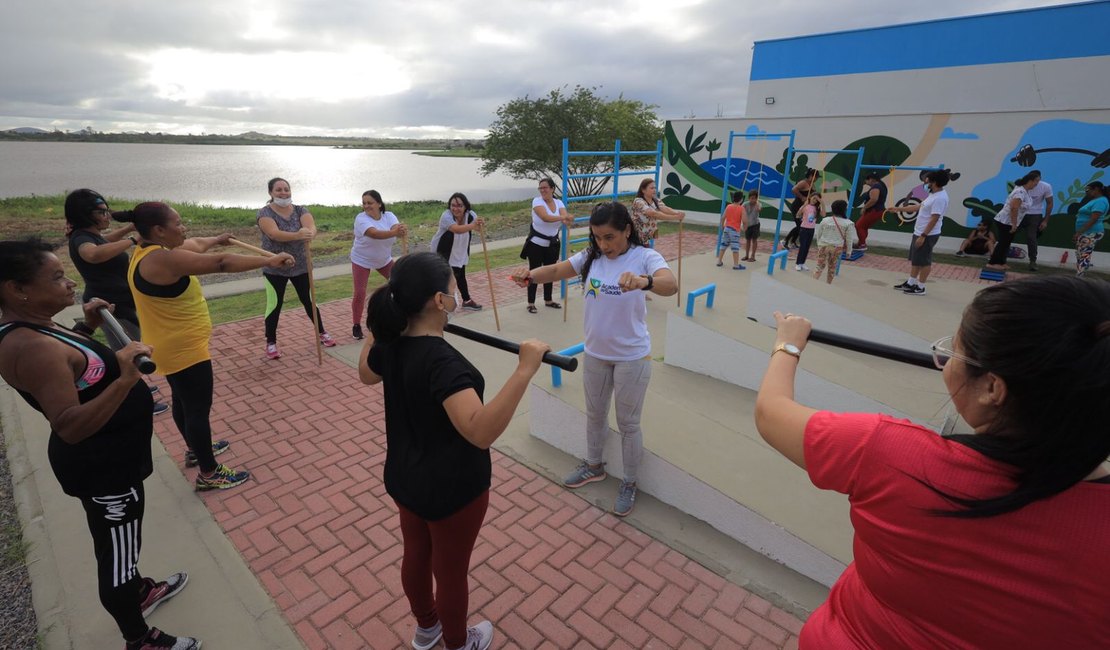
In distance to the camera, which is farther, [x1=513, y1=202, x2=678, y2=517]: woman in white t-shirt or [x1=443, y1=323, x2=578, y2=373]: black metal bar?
[x1=513, y1=202, x2=678, y2=517]: woman in white t-shirt

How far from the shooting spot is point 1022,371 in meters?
0.96

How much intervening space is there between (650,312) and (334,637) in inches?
242

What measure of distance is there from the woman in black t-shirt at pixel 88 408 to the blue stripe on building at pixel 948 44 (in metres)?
21.1

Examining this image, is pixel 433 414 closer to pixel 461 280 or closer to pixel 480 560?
pixel 480 560

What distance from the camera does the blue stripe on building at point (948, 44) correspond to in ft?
46.1

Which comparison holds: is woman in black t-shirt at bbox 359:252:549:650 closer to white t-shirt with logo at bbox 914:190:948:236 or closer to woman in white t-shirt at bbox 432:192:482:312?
woman in white t-shirt at bbox 432:192:482:312

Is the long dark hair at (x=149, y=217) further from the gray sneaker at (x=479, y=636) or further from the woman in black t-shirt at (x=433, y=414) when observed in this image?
the gray sneaker at (x=479, y=636)

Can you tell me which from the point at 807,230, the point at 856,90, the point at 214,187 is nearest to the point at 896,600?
the point at 807,230

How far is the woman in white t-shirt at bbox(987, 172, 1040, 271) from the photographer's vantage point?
9682mm

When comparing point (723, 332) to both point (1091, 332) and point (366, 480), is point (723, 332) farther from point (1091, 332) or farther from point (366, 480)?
point (1091, 332)

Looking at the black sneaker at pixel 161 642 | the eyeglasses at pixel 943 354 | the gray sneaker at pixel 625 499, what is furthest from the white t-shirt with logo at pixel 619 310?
the black sneaker at pixel 161 642

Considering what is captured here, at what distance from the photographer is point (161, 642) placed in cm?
256

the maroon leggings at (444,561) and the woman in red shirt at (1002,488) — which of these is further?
the maroon leggings at (444,561)

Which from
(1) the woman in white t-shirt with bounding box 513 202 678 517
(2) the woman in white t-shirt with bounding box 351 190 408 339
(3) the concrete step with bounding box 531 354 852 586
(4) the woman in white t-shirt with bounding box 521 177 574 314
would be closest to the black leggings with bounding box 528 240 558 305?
(4) the woman in white t-shirt with bounding box 521 177 574 314
